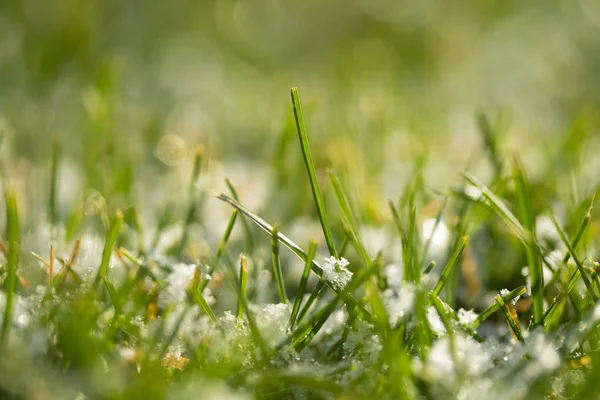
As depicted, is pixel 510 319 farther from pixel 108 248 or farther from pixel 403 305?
pixel 108 248

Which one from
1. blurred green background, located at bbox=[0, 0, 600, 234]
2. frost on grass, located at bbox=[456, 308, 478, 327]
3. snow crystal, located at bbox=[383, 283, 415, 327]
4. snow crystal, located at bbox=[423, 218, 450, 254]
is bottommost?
snow crystal, located at bbox=[383, 283, 415, 327]

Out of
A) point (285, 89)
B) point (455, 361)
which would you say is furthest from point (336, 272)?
point (285, 89)

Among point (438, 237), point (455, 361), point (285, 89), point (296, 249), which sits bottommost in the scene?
point (455, 361)

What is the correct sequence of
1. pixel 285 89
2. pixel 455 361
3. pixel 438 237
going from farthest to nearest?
1. pixel 285 89
2. pixel 438 237
3. pixel 455 361

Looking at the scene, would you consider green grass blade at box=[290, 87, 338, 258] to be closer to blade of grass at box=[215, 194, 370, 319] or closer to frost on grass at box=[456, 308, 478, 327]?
blade of grass at box=[215, 194, 370, 319]

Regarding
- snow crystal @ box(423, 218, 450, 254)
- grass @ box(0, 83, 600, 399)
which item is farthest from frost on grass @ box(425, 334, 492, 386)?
snow crystal @ box(423, 218, 450, 254)

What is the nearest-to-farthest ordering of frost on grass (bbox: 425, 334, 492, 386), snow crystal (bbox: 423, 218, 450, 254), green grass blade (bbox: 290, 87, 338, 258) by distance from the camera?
frost on grass (bbox: 425, 334, 492, 386) < green grass blade (bbox: 290, 87, 338, 258) < snow crystal (bbox: 423, 218, 450, 254)

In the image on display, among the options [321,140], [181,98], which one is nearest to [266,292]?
[321,140]
